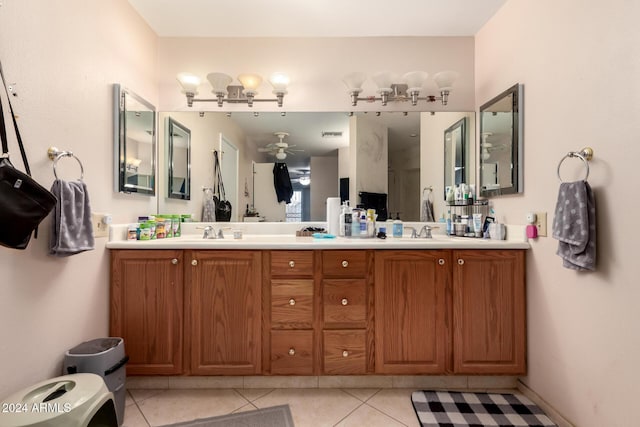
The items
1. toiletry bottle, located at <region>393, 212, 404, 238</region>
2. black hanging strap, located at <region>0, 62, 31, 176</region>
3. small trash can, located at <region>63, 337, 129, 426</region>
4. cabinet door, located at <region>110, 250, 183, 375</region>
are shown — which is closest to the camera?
black hanging strap, located at <region>0, 62, 31, 176</region>

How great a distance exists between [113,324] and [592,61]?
2744mm

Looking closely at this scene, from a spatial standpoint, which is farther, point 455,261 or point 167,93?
point 167,93

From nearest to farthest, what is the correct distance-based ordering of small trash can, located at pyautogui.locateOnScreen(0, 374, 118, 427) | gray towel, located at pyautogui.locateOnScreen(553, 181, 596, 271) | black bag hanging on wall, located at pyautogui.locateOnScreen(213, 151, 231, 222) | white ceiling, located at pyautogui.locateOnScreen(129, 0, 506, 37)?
small trash can, located at pyautogui.locateOnScreen(0, 374, 118, 427) → gray towel, located at pyautogui.locateOnScreen(553, 181, 596, 271) → white ceiling, located at pyautogui.locateOnScreen(129, 0, 506, 37) → black bag hanging on wall, located at pyautogui.locateOnScreen(213, 151, 231, 222)

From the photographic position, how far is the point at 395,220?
222cm

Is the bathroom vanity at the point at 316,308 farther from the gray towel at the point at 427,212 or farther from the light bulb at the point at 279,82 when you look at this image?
the light bulb at the point at 279,82

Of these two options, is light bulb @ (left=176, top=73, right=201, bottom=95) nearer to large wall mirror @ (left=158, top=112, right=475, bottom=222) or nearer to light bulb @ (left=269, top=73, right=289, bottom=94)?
large wall mirror @ (left=158, top=112, right=475, bottom=222)

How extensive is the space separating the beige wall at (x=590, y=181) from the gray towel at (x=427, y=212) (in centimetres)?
55

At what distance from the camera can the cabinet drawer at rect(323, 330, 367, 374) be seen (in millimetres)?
1636

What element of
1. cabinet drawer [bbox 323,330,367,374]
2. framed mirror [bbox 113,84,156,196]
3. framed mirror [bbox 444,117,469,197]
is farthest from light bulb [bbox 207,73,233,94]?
cabinet drawer [bbox 323,330,367,374]

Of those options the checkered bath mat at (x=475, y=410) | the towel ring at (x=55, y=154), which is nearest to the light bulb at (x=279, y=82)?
the towel ring at (x=55, y=154)

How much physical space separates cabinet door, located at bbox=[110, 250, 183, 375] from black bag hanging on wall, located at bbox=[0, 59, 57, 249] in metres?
0.59

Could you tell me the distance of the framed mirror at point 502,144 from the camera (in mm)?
1713

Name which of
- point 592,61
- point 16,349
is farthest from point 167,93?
point 592,61

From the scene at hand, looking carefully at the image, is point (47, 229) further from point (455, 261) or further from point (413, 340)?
point (455, 261)
